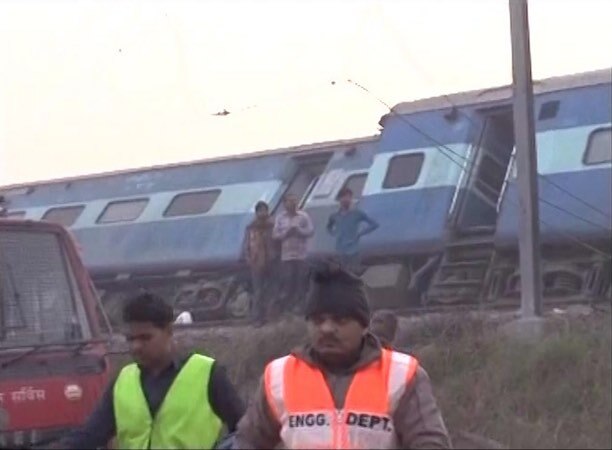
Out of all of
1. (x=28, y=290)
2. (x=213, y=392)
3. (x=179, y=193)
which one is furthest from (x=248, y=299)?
(x=213, y=392)

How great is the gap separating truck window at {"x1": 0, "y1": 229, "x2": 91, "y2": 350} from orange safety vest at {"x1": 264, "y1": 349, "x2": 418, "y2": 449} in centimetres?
431

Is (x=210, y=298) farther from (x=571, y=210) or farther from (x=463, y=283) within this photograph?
(x=571, y=210)

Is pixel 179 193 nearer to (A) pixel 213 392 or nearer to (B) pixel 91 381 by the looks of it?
(B) pixel 91 381

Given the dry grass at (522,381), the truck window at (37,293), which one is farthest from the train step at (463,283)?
the truck window at (37,293)

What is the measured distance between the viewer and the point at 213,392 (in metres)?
5.09

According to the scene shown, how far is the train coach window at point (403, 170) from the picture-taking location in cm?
1923

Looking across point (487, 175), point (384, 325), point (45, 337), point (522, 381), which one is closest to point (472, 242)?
point (487, 175)

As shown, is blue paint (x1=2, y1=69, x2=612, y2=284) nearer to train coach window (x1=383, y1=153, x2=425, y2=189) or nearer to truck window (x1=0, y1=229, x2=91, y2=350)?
train coach window (x1=383, y1=153, x2=425, y2=189)

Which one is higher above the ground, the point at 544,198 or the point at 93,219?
the point at 93,219

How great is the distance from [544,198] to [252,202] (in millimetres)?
5328

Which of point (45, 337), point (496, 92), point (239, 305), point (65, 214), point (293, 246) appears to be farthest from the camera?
point (65, 214)

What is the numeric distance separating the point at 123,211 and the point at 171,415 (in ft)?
61.5

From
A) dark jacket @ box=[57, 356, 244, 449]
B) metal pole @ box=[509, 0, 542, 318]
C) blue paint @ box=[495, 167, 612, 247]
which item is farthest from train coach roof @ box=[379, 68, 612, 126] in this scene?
dark jacket @ box=[57, 356, 244, 449]

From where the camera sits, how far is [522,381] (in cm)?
1052
